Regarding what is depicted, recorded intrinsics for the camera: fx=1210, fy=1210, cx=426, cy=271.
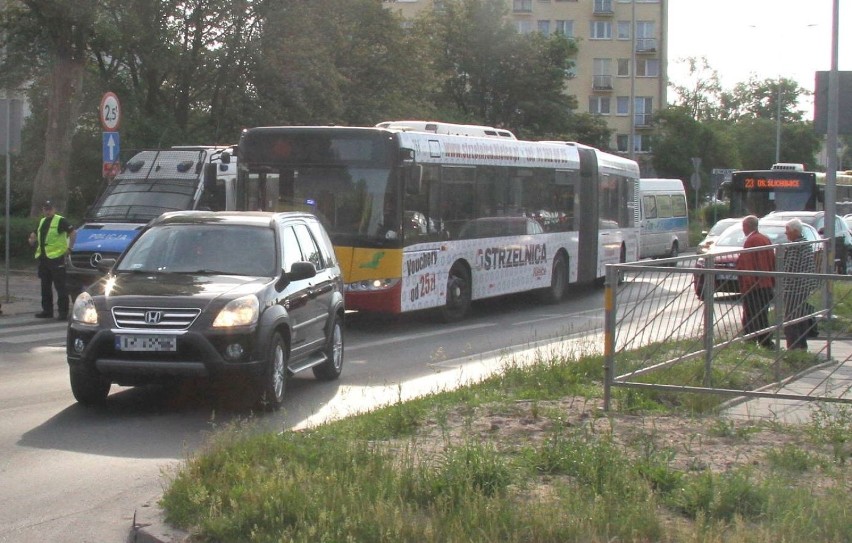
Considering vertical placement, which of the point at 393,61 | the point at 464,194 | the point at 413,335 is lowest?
the point at 413,335

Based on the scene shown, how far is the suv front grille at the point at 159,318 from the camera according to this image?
9766 millimetres

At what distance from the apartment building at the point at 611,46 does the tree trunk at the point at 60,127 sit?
66532 millimetres

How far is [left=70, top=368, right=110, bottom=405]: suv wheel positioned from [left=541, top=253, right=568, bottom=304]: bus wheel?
43.9 ft

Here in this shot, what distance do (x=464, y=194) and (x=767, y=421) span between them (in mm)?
10468

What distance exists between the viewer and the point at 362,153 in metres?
16.6

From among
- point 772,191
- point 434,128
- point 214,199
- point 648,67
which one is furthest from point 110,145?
point 648,67

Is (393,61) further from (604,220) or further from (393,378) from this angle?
(393,378)

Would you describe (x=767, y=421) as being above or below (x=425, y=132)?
below

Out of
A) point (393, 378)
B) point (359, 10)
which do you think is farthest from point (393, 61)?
point (393, 378)

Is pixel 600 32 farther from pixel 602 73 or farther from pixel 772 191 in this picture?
pixel 772 191

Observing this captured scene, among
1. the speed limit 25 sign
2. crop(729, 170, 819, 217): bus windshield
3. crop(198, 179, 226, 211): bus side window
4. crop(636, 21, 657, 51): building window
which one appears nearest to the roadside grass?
crop(198, 179, 226, 211): bus side window

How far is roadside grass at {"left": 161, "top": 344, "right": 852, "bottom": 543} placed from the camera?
18.3 ft

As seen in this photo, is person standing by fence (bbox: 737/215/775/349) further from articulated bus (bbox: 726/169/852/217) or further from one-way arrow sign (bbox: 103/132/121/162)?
articulated bus (bbox: 726/169/852/217)

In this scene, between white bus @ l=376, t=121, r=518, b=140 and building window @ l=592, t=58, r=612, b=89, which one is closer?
white bus @ l=376, t=121, r=518, b=140
